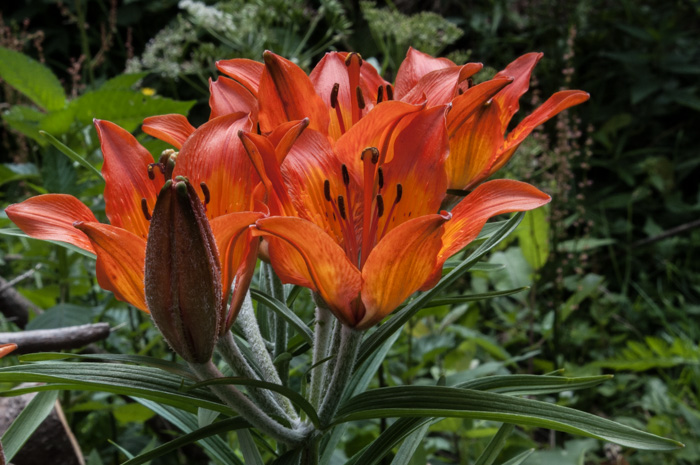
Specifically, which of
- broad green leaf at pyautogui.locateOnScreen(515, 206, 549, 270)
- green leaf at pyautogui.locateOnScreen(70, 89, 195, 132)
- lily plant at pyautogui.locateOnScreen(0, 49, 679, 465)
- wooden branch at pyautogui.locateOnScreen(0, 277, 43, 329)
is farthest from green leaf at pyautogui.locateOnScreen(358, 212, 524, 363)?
broad green leaf at pyautogui.locateOnScreen(515, 206, 549, 270)

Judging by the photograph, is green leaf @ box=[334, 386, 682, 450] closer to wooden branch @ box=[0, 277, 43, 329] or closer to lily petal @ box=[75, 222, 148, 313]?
lily petal @ box=[75, 222, 148, 313]

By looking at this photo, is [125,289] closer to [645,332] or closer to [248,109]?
[248,109]

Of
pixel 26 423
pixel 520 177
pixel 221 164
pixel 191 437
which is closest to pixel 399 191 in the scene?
pixel 221 164

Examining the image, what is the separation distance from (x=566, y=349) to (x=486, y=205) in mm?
1495

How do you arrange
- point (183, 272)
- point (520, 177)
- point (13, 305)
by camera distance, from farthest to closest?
point (520, 177)
point (13, 305)
point (183, 272)

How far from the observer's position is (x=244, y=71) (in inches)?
19.8

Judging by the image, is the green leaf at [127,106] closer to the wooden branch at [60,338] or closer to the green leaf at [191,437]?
the wooden branch at [60,338]

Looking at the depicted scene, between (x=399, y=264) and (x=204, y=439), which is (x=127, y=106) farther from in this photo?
(x=399, y=264)

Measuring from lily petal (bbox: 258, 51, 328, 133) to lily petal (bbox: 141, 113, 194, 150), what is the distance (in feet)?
0.22

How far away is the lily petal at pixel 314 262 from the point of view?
0.35 meters

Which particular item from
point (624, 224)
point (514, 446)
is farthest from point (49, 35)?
point (514, 446)

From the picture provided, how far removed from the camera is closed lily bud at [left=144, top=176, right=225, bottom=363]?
32cm

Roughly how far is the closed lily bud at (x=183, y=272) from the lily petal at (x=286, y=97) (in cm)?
15

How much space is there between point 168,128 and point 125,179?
7 centimetres
